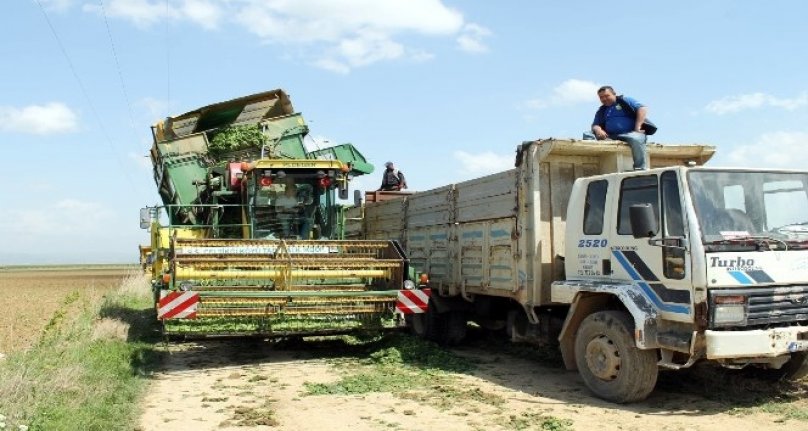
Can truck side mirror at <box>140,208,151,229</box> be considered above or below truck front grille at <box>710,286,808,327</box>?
above

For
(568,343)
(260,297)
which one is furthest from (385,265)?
(568,343)

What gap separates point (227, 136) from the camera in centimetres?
1445

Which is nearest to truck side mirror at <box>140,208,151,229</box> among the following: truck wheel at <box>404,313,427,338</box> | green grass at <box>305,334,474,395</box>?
green grass at <box>305,334,474,395</box>

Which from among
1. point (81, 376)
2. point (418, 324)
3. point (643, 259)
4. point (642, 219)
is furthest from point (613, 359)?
point (81, 376)

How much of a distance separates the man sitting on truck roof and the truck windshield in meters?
1.46

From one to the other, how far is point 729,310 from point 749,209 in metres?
1.05

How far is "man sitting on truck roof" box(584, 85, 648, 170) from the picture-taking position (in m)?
8.23

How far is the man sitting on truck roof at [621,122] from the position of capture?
8.23 m

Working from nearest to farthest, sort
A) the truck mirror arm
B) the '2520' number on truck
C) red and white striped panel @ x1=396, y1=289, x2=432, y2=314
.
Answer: the truck mirror arm → the '2520' number on truck → red and white striped panel @ x1=396, y1=289, x2=432, y2=314

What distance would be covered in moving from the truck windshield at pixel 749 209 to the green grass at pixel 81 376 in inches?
215

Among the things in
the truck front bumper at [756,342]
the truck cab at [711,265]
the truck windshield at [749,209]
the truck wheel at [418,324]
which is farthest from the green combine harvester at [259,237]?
the truck front bumper at [756,342]

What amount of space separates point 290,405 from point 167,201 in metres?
8.53

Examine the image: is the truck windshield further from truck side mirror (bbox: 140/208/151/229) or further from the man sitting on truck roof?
truck side mirror (bbox: 140/208/151/229)

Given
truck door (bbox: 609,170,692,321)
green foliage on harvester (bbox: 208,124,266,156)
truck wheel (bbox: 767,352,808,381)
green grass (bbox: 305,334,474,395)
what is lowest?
green grass (bbox: 305,334,474,395)
